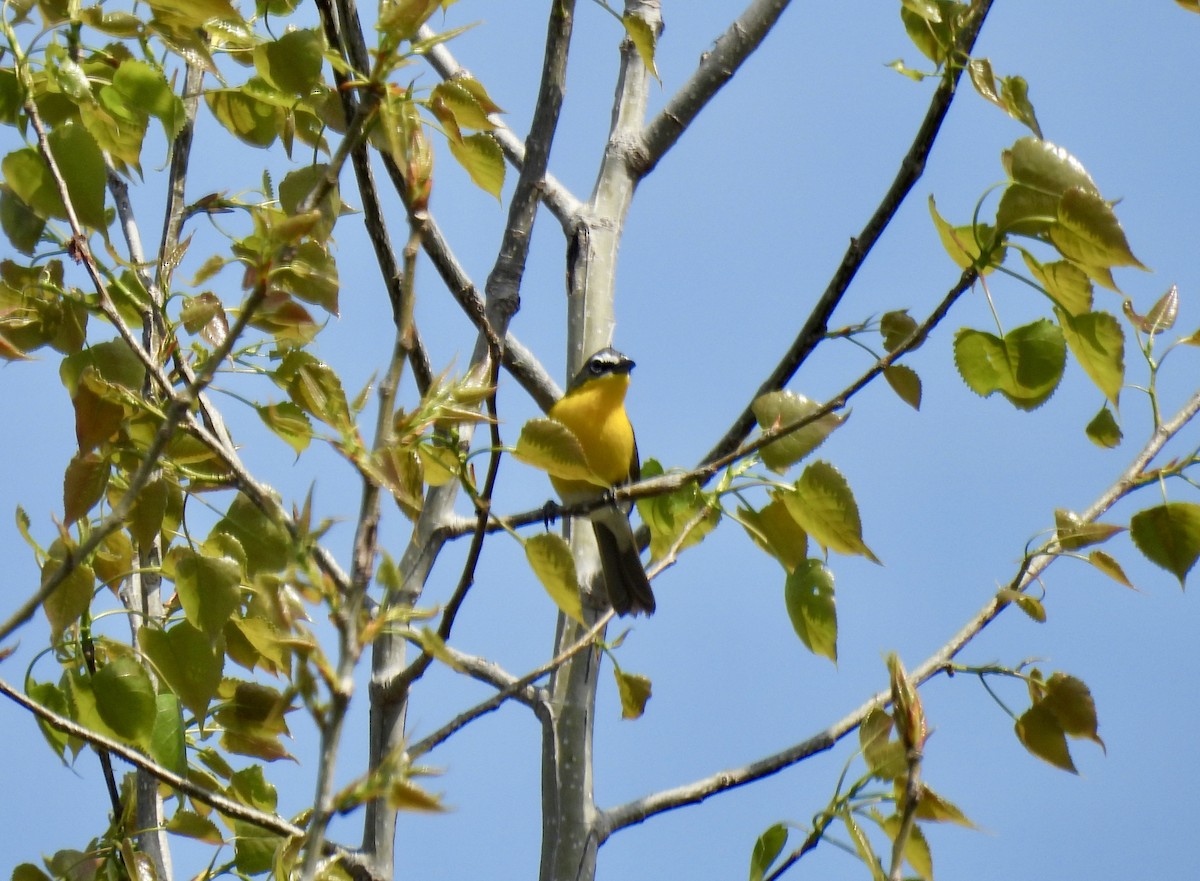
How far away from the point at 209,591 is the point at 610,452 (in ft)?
13.5

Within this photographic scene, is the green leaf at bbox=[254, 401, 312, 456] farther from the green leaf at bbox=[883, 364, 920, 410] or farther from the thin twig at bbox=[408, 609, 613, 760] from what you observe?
the green leaf at bbox=[883, 364, 920, 410]

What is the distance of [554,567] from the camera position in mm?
2164

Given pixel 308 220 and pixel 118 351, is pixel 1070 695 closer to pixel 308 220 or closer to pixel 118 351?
pixel 308 220

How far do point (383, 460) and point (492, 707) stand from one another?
1424 mm

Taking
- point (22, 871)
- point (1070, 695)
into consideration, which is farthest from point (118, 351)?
point (1070, 695)

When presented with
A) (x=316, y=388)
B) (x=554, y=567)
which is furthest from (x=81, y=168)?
(x=554, y=567)

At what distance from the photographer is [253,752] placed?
10.1 feet

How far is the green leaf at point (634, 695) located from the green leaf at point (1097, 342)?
4.49 ft

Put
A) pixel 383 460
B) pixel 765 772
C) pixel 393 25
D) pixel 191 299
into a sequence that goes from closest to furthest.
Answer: pixel 383 460 → pixel 393 25 → pixel 191 299 → pixel 765 772

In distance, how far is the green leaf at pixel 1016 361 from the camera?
248 centimetres

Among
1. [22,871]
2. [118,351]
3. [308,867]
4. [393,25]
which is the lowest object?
[308,867]

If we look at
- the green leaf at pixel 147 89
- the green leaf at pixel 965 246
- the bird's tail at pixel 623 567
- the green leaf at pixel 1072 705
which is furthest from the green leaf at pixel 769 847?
the bird's tail at pixel 623 567

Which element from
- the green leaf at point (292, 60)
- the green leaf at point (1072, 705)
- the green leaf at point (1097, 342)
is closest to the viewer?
the green leaf at point (1097, 342)

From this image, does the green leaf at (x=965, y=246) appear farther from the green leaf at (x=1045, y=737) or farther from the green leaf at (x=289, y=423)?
the green leaf at (x=289, y=423)
